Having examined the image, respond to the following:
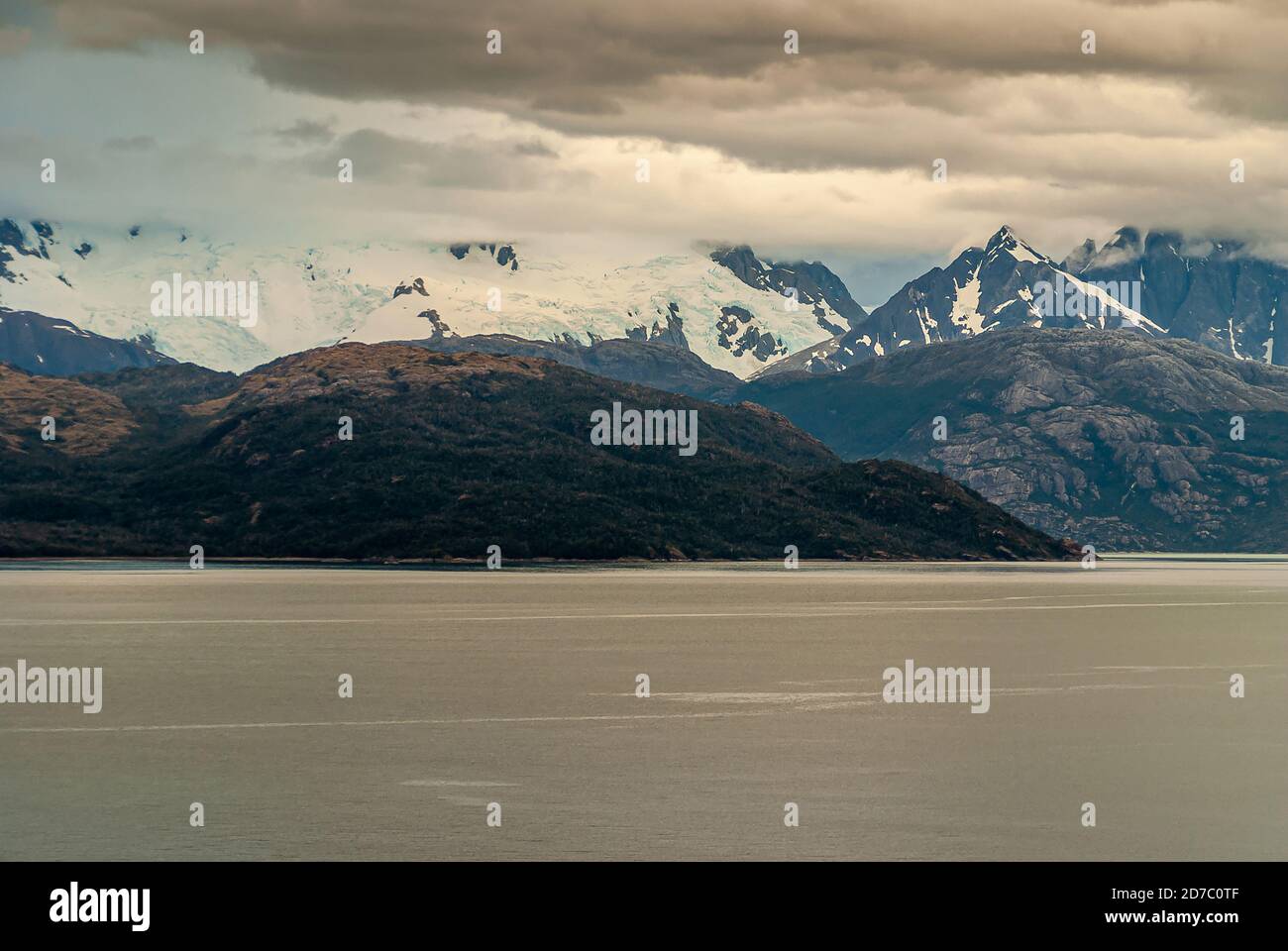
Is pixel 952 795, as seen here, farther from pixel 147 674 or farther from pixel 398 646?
pixel 398 646

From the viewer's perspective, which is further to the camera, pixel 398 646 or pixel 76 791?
pixel 398 646

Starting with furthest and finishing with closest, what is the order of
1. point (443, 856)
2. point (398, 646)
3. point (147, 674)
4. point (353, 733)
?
point (398, 646), point (147, 674), point (353, 733), point (443, 856)

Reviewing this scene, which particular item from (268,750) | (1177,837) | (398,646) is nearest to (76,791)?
(268,750)

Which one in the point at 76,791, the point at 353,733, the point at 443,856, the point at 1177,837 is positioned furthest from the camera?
the point at 353,733

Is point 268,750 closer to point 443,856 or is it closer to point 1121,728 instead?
point 443,856

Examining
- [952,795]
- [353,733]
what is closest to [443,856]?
[952,795]
